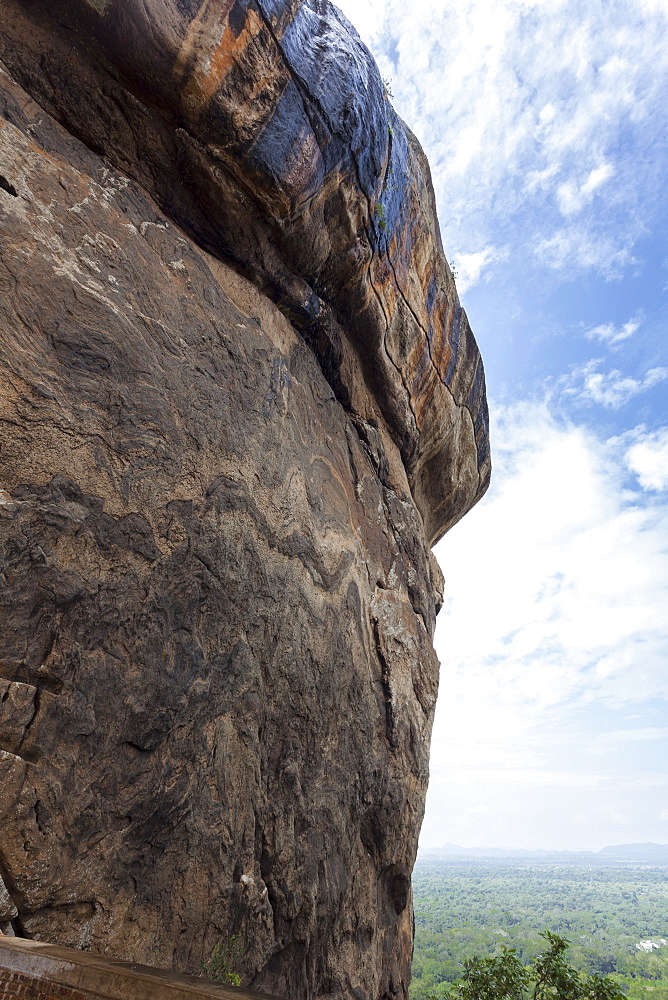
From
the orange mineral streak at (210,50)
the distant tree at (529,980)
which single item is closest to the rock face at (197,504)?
the orange mineral streak at (210,50)

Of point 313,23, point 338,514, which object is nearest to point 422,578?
point 338,514

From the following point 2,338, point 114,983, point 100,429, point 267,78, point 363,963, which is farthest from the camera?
point 363,963

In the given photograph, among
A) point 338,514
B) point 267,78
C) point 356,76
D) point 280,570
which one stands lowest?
point 280,570

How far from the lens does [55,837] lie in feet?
14.8

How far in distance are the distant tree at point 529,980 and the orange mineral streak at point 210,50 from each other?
48.1 ft

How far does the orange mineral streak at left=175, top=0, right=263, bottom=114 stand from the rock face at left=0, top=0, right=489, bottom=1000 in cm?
3

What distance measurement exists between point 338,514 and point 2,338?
4948mm

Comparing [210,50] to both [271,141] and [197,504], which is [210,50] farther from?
[197,504]

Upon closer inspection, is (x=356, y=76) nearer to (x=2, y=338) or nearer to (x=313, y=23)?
(x=313, y=23)

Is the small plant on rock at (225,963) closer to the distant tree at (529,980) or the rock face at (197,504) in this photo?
the rock face at (197,504)

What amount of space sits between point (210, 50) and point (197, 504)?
4918mm

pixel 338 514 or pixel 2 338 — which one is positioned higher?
pixel 338 514

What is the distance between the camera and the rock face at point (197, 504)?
4812 mm

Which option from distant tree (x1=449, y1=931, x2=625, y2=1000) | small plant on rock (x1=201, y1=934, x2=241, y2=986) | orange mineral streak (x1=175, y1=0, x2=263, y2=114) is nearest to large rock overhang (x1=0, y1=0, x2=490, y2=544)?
orange mineral streak (x1=175, y1=0, x2=263, y2=114)
